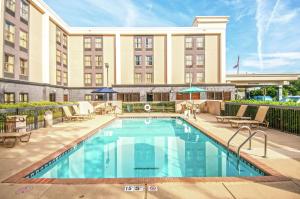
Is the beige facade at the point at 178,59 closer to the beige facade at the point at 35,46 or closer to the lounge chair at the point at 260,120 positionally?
the beige facade at the point at 35,46

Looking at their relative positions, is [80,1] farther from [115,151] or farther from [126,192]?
[126,192]

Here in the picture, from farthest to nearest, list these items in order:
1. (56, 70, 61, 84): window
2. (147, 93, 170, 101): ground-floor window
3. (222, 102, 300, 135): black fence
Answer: (147, 93, 170, 101): ground-floor window < (56, 70, 61, 84): window < (222, 102, 300, 135): black fence

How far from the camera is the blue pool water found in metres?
7.00

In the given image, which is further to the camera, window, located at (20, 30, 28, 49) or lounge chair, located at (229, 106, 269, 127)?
window, located at (20, 30, 28, 49)

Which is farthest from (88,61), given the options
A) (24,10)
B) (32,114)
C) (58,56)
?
(32,114)

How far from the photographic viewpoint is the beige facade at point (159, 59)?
3904 centimetres

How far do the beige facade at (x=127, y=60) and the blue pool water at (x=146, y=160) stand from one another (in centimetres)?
2703

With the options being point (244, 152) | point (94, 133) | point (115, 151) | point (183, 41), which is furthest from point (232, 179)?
point (183, 41)

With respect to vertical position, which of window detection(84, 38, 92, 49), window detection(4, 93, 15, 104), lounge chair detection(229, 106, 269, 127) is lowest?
lounge chair detection(229, 106, 269, 127)

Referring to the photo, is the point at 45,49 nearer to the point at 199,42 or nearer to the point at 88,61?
the point at 88,61

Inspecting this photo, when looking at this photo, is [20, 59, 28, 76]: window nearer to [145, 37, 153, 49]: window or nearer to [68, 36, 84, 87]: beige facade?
[68, 36, 84, 87]: beige facade

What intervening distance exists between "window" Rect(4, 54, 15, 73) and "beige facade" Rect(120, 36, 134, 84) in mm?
17821

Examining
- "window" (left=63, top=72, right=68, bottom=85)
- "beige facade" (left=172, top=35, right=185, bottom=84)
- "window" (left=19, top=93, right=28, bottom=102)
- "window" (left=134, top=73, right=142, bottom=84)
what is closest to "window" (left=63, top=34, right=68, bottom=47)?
"window" (left=63, top=72, right=68, bottom=85)

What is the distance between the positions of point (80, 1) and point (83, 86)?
15.3 metres
